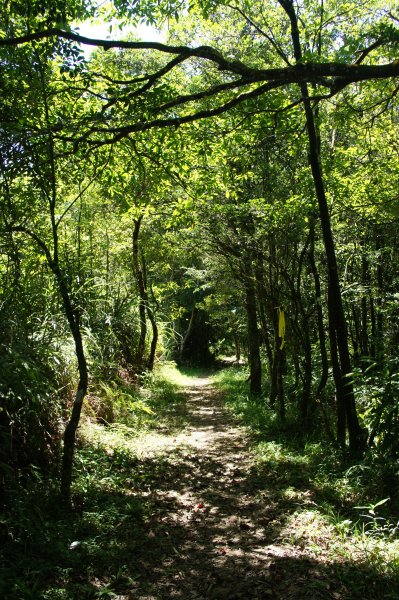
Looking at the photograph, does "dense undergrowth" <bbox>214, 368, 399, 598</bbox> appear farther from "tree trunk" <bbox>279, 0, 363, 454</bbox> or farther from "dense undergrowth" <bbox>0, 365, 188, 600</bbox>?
"dense undergrowth" <bbox>0, 365, 188, 600</bbox>

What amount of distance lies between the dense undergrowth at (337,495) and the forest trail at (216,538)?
22 cm

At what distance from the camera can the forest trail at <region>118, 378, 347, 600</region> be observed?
11.7 feet

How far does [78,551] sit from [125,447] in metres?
2.94

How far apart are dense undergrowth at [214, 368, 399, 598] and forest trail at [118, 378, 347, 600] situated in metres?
0.22

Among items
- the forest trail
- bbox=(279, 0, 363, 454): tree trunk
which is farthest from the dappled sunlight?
bbox=(279, 0, 363, 454): tree trunk

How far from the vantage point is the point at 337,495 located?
5.23m

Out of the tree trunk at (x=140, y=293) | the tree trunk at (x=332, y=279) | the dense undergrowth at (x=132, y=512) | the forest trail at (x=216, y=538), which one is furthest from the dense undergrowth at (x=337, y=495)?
the tree trunk at (x=140, y=293)

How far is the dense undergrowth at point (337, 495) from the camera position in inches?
153

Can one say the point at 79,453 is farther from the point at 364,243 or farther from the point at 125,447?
the point at 364,243

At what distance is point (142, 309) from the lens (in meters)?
12.7

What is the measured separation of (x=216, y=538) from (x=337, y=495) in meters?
1.66

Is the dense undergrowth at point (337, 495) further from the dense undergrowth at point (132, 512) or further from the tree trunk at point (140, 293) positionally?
the tree trunk at point (140, 293)

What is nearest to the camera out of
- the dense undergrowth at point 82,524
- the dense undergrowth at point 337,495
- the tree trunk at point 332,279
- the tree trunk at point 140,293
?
the dense undergrowth at point 82,524

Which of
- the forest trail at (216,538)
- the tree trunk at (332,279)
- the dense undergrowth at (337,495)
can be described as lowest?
the forest trail at (216,538)
